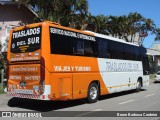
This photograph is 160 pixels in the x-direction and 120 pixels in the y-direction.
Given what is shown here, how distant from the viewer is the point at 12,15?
2645cm

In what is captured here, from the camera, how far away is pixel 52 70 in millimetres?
12328

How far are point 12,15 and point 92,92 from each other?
14.0 m

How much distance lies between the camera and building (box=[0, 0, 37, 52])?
2576 centimetres

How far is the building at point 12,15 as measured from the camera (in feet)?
84.5

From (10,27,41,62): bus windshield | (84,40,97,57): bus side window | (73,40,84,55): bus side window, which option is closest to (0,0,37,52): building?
(84,40,97,57): bus side window

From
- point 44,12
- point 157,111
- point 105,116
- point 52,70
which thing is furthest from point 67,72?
point 44,12

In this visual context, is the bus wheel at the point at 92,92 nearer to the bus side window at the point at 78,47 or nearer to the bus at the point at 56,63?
the bus at the point at 56,63

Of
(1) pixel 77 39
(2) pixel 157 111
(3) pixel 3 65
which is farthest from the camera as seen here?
(3) pixel 3 65

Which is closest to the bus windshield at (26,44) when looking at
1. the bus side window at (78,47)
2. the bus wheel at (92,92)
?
the bus side window at (78,47)

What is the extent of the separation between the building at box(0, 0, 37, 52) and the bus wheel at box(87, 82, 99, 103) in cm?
1215

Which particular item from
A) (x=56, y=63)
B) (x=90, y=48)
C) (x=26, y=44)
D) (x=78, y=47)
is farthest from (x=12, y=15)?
(x=56, y=63)

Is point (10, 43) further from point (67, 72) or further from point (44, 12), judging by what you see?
point (44, 12)

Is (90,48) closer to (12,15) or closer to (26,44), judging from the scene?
(26,44)

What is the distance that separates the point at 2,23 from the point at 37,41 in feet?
46.9
